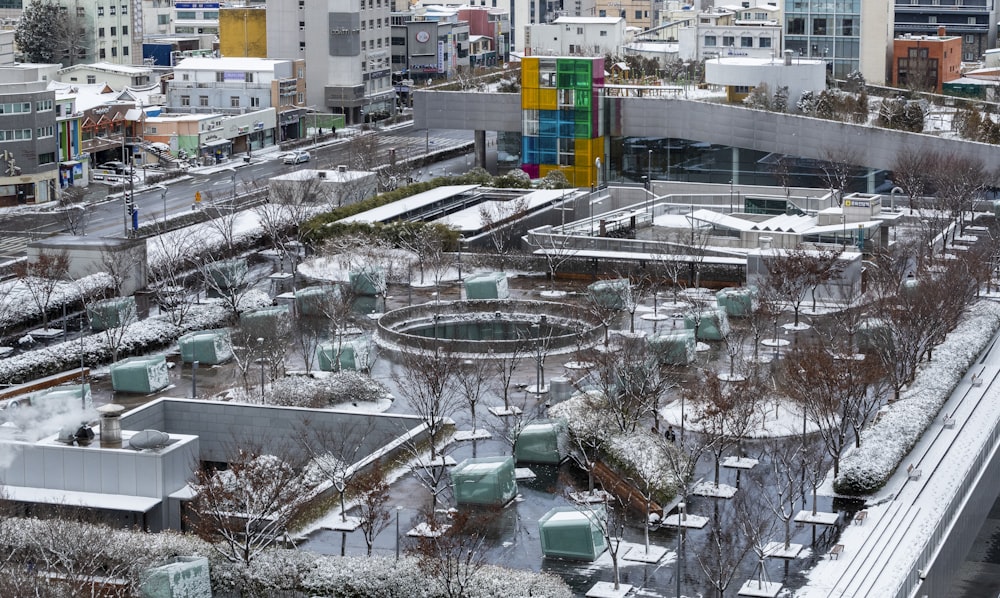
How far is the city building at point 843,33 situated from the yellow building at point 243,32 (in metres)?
36.2

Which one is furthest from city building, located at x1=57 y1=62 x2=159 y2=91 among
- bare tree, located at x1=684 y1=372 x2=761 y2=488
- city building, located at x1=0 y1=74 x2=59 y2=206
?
bare tree, located at x1=684 y1=372 x2=761 y2=488

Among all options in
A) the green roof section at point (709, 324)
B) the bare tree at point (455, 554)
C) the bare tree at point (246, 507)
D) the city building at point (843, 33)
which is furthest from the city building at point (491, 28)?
the bare tree at point (246, 507)

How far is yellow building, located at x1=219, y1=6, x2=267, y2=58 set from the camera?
124938 mm

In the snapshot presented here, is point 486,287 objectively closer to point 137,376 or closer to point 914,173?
point 137,376

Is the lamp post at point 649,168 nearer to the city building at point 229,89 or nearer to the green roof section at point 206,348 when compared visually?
the city building at point 229,89

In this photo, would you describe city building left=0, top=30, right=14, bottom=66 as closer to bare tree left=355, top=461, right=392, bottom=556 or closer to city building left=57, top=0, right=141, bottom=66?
city building left=57, top=0, right=141, bottom=66

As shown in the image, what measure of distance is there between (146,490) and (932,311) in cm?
2404

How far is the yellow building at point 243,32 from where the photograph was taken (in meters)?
125

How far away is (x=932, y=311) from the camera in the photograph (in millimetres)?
51875

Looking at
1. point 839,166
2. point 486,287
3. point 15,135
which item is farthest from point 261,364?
point 839,166

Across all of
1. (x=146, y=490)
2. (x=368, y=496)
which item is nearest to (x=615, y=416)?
(x=368, y=496)

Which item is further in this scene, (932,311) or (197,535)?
(932,311)

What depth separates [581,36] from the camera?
131m

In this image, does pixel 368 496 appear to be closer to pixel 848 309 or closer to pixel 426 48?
pixel 848 309
